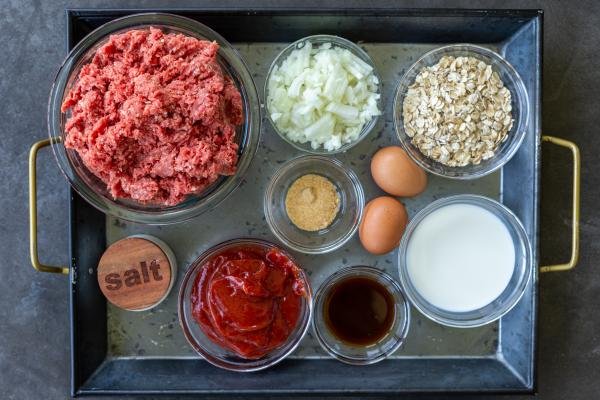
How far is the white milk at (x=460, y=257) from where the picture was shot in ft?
6.09

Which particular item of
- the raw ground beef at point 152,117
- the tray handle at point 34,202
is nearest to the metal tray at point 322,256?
the tray handle at point 34,202

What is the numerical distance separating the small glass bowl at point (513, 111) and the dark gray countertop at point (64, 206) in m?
0.18

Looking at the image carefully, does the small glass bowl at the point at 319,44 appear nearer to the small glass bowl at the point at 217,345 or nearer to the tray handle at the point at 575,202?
the small glass bowl at the point at 217,345

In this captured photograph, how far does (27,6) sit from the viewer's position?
191cm

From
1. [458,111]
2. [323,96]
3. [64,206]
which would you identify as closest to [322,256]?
[323,96]

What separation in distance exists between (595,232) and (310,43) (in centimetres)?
112

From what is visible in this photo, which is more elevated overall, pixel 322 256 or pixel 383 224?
pixel 383 224

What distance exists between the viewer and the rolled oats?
1.75 m

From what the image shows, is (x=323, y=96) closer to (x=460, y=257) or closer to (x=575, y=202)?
(x=460, y=257)

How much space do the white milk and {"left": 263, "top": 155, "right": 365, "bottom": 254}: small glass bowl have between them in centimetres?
21

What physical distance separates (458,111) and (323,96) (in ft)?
1.32

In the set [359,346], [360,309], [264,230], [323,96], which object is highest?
[323,96]

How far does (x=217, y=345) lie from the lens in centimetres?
181

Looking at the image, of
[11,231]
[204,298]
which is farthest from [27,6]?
[204,298]
